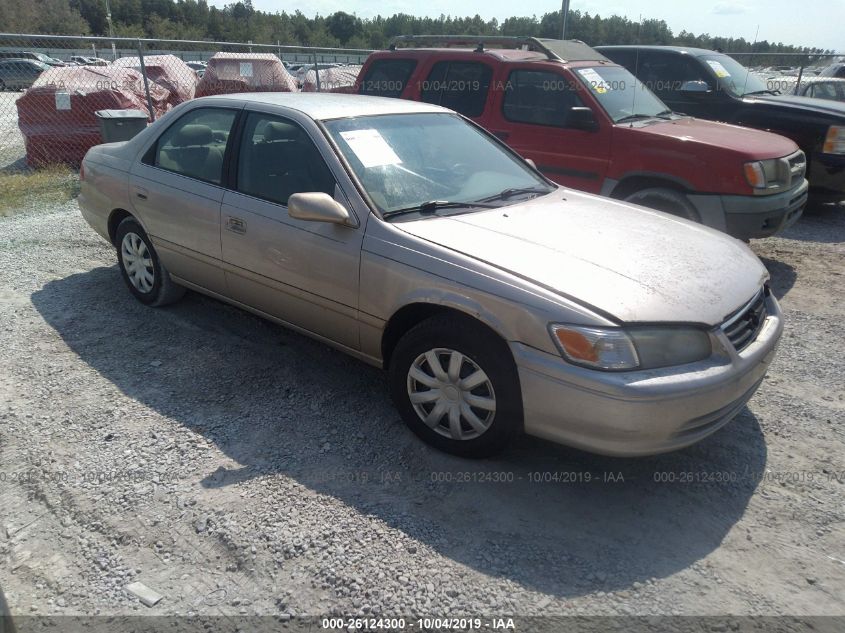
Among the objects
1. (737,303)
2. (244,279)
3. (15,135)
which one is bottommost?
(15,135)

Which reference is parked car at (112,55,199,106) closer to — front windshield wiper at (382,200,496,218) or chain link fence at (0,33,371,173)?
chain link fence at (0,33,371,173)

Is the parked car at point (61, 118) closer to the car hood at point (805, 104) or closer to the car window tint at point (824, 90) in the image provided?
the car hood at point (805, 104)

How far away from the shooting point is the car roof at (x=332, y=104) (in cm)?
407

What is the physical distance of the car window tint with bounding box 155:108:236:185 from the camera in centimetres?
440

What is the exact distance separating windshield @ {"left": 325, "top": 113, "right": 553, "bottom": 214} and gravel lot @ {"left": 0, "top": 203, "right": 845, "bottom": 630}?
3.99ft

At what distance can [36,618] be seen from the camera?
8.06 feet

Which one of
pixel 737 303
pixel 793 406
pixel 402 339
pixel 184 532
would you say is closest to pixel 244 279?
pixel 402 339

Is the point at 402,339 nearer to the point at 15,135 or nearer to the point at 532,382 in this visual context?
the point at 532,382

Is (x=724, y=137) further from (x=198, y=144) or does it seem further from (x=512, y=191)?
(x=198, y=144)

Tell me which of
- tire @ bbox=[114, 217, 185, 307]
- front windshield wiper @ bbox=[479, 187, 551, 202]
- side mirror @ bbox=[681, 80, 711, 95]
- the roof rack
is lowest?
tire @ bbox=[114, 217, 185, 307]

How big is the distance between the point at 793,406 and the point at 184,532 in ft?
11.0

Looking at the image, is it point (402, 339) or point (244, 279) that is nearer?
point (402, 339)

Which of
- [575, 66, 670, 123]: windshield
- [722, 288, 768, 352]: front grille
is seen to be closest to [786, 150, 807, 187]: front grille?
[575, 66, 670, 123]: windshield

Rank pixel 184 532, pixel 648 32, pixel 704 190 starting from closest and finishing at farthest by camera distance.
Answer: pixel 184 532 < pixel 704 190 < pixel 648 32
